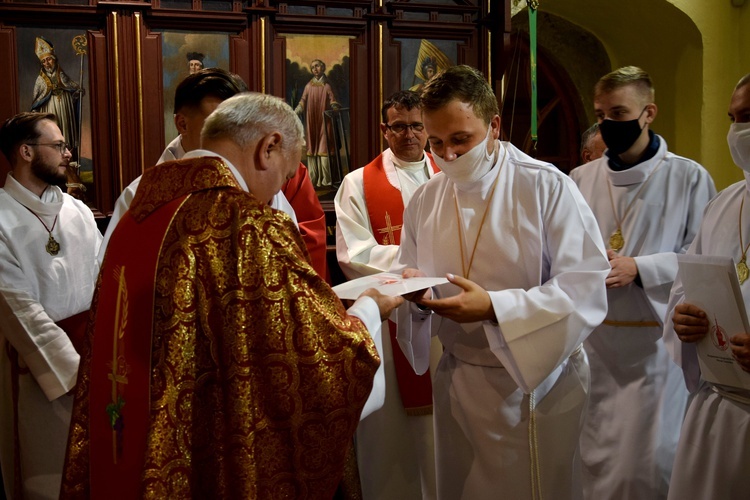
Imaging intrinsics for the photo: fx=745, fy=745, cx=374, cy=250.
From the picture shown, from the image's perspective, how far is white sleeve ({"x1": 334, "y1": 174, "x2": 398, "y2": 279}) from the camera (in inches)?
164

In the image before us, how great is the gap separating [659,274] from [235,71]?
3691 mm

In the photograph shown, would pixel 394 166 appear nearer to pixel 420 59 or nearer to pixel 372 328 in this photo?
pixel 420 59

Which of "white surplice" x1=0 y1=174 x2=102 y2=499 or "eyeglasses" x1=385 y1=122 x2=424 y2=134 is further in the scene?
"eyeglasses" x1=385 y1=122 x2=424 y2=134

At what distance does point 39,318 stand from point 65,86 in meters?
2.49

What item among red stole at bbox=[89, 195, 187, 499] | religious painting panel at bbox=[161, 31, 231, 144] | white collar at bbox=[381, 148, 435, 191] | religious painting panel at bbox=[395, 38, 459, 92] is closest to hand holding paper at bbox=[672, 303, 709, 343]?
red stole at bbox=[89, 195, 187, 499]

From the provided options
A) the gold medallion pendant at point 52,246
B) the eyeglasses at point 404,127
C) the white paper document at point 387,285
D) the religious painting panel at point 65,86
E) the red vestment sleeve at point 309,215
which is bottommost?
the white paper document at point 387,285

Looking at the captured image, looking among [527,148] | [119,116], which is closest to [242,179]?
[119,116]

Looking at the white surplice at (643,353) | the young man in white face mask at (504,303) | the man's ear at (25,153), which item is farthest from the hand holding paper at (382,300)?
the man's ear at (25,153)

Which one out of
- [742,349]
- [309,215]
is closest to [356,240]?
[309,215]

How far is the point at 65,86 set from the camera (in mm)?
5539

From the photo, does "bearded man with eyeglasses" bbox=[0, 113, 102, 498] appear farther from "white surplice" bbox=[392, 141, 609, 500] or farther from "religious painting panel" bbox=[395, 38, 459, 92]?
"religious painting panel" bbox=[395, 38, 459, 92]

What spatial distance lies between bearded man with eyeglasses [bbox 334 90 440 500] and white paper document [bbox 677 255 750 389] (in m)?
1.61

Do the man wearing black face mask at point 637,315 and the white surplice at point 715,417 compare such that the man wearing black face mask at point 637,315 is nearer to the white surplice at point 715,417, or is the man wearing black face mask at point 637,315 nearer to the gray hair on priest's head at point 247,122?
the white surplice at point 715,417

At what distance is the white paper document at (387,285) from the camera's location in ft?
7.52
